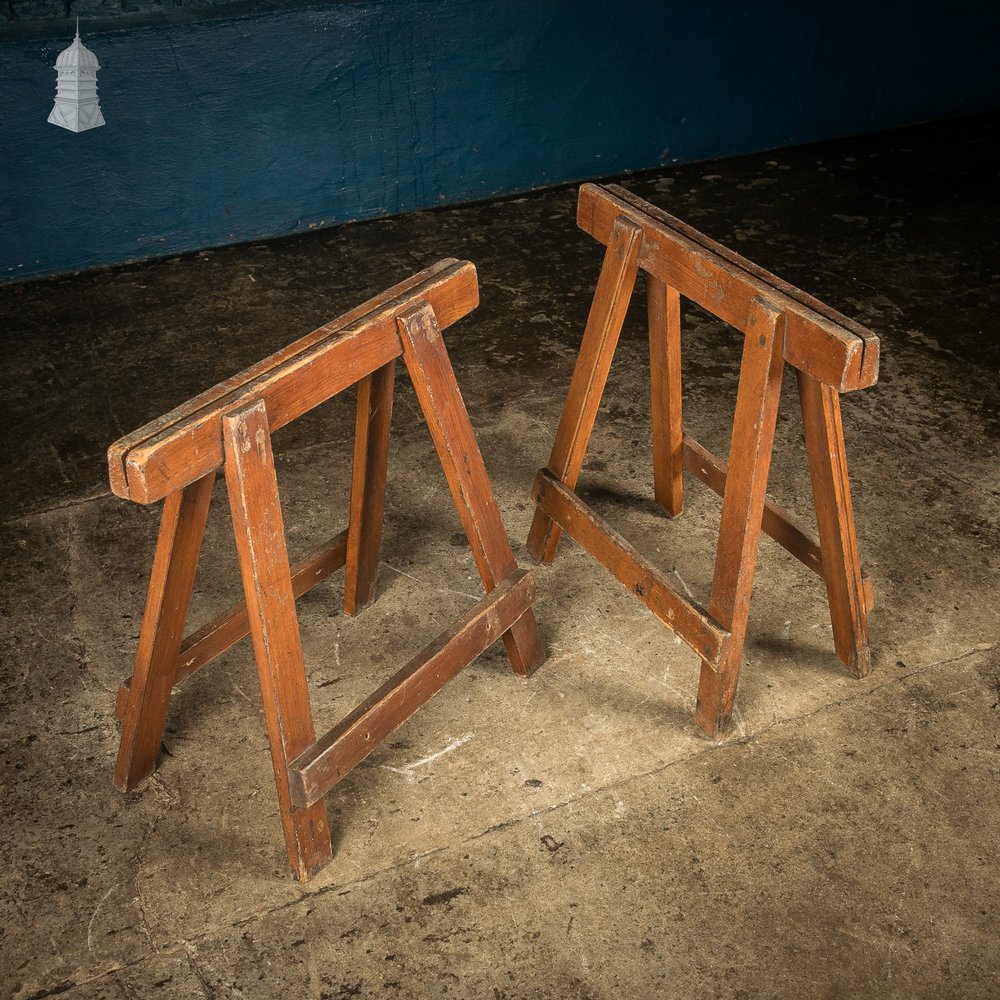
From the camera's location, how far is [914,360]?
4.64 metres

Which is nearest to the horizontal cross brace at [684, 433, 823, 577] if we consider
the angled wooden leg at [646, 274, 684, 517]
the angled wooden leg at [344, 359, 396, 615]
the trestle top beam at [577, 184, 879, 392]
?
the angled wooden leg at [646, 274, 684, 517]

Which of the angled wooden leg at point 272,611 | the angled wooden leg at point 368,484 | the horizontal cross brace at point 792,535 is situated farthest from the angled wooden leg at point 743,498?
the angled wooden leg at point 272,611

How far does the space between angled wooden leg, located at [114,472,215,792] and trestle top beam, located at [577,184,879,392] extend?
4.08ft

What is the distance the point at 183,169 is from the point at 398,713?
3.46 m

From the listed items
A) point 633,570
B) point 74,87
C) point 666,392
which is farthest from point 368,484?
point 74,87

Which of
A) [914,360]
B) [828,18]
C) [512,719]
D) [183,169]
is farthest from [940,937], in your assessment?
[828,18]

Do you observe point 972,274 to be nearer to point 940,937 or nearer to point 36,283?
point 940,937

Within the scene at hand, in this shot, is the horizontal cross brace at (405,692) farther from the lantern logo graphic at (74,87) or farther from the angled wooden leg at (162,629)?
the lantern logo graphic at (74,87)

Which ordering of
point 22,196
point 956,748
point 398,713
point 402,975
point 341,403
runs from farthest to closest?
point 22,196 → point 341,403 → point 956,748 → point 398,713 → point 402,975

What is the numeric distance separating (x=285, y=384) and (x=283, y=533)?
30 centimetres

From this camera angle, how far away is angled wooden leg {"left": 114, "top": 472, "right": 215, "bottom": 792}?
2.50 m

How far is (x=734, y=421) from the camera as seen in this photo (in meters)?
2.96

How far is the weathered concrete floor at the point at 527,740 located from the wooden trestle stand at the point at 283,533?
0.62ft

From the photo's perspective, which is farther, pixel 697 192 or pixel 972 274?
pixel 697 192
